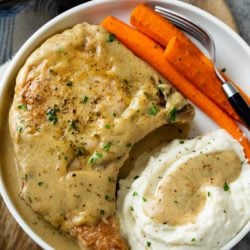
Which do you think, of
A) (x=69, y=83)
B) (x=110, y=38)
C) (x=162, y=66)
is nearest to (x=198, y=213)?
(x=162, y=66)

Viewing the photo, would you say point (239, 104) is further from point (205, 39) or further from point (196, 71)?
point (205, 39)

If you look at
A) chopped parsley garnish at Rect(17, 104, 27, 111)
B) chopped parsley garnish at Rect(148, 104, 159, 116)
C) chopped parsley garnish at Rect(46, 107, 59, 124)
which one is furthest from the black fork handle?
chopped parsley garnish at Rect(17, 104, 27, 111)

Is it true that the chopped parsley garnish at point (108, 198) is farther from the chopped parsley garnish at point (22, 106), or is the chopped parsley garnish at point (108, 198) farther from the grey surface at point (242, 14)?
the grey surface at point (242, 14)

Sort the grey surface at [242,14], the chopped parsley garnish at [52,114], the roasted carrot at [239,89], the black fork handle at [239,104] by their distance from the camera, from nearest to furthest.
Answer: the chopped parsley garnish at [52,114] < the black fork handle at [239,104] < the roasted carrot at [239,89] < the grey surface at [242,14]

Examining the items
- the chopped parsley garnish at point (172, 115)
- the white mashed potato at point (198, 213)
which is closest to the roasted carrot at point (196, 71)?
the white mashed potato at point (198, 213)

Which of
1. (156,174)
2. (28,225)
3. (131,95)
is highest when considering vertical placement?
(131,95)

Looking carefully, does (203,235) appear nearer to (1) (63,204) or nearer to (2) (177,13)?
(1) (63,204)

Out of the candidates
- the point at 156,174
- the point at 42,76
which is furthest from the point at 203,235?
the point at 42,76
